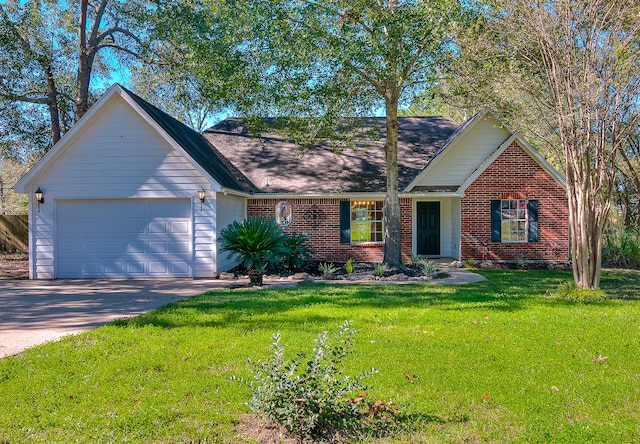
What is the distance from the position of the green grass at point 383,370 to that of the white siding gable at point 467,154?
814 cm

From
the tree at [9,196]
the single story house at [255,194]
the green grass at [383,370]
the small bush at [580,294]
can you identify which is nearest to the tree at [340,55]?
the single story house at [255,194]

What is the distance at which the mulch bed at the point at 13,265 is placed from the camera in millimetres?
14375

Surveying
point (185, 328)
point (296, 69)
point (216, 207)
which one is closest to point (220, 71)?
point (296, 69)

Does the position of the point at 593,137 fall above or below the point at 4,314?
above

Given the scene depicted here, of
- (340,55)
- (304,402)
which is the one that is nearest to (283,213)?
(340,55)

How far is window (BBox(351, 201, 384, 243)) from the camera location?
1667cm

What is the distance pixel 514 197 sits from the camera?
16.0 m

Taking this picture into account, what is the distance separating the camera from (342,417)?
150 inches

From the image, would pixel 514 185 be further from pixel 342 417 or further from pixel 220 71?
pixel 342 417

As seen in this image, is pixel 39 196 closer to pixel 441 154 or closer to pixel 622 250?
pixel 441 154

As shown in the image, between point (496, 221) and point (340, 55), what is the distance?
789 centimetres

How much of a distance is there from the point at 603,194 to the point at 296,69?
7.80m

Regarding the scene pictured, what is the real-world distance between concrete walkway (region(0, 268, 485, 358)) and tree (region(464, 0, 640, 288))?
3257 mm

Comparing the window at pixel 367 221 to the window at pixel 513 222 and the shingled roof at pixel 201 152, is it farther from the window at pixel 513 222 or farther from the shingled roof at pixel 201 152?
the window at pixel 513 222
